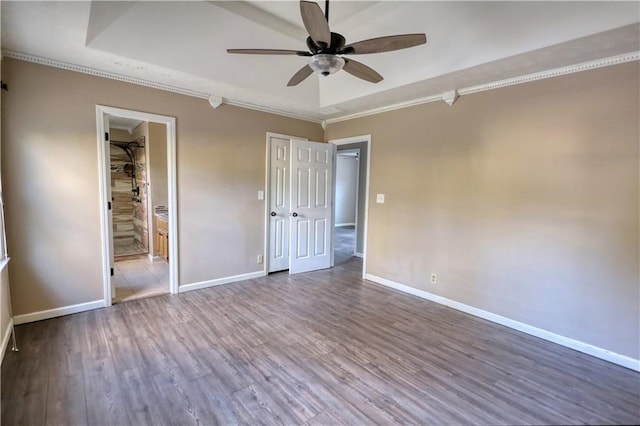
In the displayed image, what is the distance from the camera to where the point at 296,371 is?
2.34 metres

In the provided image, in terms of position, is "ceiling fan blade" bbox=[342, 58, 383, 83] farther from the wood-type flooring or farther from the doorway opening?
the doorway opening

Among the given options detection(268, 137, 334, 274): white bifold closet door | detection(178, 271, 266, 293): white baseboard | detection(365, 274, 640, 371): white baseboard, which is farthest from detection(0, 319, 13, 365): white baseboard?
detection(365, 274, 640, 371): white baseboard

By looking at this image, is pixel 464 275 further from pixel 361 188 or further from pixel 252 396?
pixel 361 188

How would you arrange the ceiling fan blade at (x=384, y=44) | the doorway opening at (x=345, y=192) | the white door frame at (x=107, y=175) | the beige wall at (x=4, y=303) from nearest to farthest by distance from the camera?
the ceiling fan blade at (x=384, y=44)
the beige wall at (x=4, y=303)
the white door frame at (x=107, y=175)
the doorway opening at (x=345, y=192)

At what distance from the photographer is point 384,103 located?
4.06 metres

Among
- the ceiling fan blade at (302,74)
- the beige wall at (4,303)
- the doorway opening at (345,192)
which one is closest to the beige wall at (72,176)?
the beige wall at (4,303)

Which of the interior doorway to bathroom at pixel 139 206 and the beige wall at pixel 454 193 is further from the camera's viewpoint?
the interior doorway to bathroom at pixel 139 206

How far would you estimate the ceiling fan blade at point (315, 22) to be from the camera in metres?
1.62

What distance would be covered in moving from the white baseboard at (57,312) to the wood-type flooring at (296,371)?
0.24 ft

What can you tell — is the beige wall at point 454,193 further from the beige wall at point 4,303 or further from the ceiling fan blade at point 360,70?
the ceiling fan blade at point 360,70

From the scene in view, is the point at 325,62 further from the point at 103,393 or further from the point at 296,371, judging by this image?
the point at 103,393

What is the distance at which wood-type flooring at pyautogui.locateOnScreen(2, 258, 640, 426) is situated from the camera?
1912mm

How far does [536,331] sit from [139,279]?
16.0 feet

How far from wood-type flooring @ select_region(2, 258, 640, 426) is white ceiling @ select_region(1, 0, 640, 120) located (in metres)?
2.51
